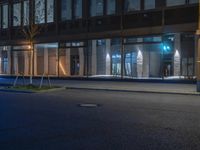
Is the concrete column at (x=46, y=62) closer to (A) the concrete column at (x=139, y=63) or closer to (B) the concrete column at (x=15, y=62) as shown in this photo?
(B) the concrete column at (x=15, y=62)

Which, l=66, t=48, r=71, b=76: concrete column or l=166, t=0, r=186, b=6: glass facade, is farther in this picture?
l=66, t=48, r=71, b=76: concrete column

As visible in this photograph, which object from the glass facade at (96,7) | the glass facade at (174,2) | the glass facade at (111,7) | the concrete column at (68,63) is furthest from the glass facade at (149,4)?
the concrete column at (68,63)

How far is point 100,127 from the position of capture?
11422mm

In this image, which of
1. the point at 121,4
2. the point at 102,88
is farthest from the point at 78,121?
the point at 121,4

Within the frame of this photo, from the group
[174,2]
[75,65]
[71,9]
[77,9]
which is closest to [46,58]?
[75,65]

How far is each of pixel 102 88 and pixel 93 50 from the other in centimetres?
1096

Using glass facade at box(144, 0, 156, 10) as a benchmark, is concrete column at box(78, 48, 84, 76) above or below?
below

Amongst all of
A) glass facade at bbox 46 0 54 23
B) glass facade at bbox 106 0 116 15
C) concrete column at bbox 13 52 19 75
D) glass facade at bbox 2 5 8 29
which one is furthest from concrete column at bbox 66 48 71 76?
glass facade at bbox 2 5 8 29

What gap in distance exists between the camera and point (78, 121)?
12523 mm

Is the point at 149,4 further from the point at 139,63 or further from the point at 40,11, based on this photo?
the point at 40,11

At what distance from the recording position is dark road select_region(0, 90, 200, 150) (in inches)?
362

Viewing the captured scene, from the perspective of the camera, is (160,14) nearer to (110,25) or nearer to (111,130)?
(110,25)

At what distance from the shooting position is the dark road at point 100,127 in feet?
30.1

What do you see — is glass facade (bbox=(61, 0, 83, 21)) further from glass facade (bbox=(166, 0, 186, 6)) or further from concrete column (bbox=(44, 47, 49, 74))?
glass facade (bbox=(166, 0, 186, 6))
